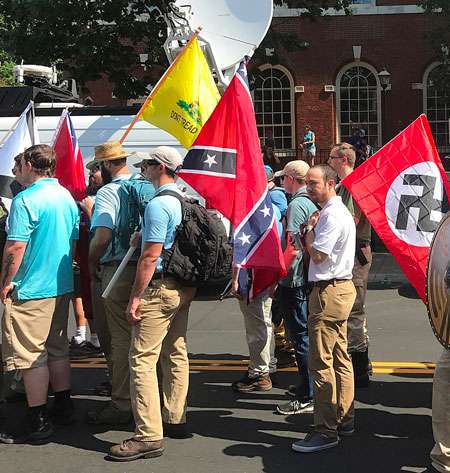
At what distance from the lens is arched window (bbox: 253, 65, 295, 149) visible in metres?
27.4


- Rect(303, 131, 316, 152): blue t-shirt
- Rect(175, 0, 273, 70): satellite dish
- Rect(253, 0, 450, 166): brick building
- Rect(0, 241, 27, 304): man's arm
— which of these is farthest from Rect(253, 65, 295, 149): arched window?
Rect(0, 241, 27, 304): man's arm

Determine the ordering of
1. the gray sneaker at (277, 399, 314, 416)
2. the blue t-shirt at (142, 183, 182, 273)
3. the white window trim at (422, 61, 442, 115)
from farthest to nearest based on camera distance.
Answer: the white window trim at (422, 61, 442, 115)
the gray sneaker at (277, 399, 314, 416)
the blue t-shirt at (142, 183, 182, 273)

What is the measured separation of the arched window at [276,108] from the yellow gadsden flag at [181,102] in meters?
20.0

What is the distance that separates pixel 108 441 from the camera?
18.2 ft

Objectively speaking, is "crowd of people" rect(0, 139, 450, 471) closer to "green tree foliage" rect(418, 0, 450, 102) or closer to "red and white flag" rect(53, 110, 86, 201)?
"red and white flag" rect(53, 110, 86, 201)

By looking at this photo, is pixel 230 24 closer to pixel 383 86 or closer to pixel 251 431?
pixel 251 431

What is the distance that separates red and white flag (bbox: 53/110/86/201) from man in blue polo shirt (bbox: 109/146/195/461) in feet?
7.50

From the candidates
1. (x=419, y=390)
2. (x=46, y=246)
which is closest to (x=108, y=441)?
(x=46, y=246)

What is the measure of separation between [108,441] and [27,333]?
88cm

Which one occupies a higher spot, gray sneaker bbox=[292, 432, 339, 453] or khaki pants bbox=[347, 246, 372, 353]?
khaki pants bbox=[347, 246, 372, 353]

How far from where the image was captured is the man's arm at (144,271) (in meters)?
5.12

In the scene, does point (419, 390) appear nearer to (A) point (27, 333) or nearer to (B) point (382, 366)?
(B) point (382, 366)

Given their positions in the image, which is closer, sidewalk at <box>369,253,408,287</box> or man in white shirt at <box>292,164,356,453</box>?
man in white shirt at <box>292,164,356,453</box>

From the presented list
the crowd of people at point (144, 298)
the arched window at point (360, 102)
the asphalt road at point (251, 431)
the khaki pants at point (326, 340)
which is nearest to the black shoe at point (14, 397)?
the asphalt road at point (251, 431)
